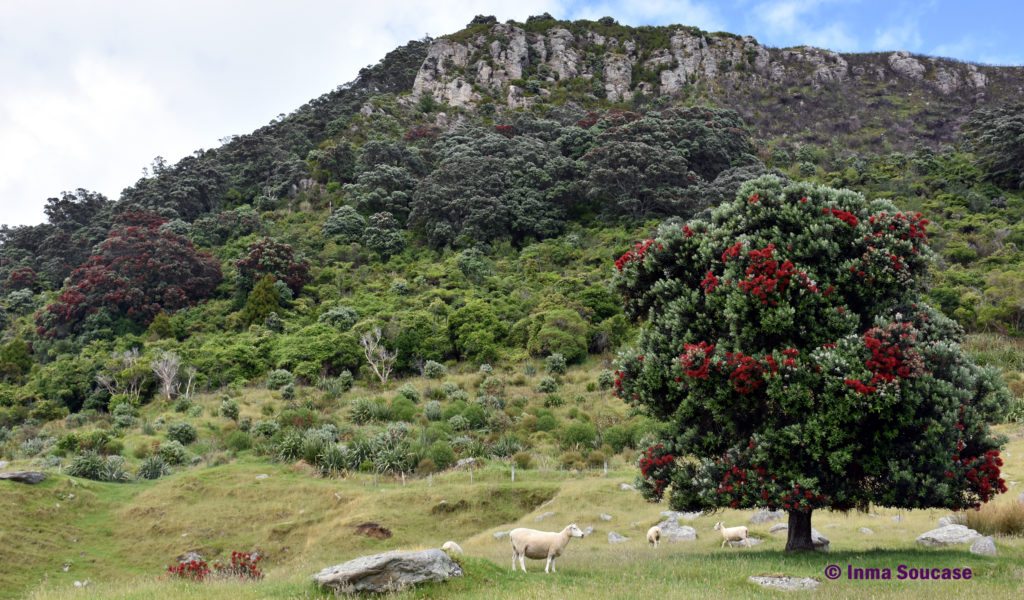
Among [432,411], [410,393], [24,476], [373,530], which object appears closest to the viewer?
[373,530]

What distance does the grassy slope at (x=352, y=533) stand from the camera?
37.2 feet

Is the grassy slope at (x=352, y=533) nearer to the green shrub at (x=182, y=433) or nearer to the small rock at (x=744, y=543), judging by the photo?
the small rock at (x=744, y=543)

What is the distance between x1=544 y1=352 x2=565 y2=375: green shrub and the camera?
37844 millimetres

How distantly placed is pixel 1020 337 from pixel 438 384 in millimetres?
30573

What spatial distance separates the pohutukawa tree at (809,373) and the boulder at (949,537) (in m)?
1.70

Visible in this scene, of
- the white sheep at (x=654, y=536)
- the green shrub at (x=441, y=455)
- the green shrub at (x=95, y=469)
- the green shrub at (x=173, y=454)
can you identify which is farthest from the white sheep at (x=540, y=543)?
the green shrub at (x=173, y=454)

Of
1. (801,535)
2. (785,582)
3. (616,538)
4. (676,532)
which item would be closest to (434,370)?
(616,538)

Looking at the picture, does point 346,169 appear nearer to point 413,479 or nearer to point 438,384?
point 438,384

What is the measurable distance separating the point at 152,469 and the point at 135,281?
34.6 meters

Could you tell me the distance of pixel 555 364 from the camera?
124 ft

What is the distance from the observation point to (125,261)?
56.8 metres

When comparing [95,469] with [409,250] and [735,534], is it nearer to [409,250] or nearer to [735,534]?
[735,534]

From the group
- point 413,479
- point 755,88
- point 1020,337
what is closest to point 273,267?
point 413,479

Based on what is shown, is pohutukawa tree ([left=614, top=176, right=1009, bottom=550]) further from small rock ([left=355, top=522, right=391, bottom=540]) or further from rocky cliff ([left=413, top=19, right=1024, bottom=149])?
rocky cliff ([left=413, top=19, right=1024, bottom=149])
